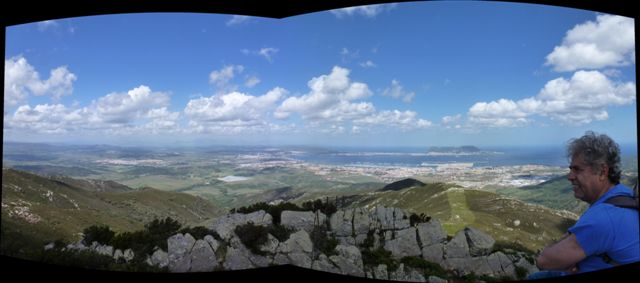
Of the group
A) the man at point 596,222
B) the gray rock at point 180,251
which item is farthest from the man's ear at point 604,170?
the gray rock at point 180,251

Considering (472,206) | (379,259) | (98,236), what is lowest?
(472,206)

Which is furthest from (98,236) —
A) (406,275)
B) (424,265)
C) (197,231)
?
(424,265)

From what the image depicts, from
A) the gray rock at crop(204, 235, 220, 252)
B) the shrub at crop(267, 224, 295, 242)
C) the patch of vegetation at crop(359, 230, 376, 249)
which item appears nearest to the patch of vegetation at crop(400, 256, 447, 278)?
the patch of vegetation at crop(359, 230, 376, 249)

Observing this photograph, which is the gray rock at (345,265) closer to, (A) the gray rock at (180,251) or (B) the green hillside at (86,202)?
(A) the gray rock at (180,251)

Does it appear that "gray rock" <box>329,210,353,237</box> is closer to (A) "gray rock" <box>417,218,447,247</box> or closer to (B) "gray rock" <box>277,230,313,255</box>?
(B) "gray rock" <box>277,230,313,255</box>

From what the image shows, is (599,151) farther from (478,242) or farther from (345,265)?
(478,242)
